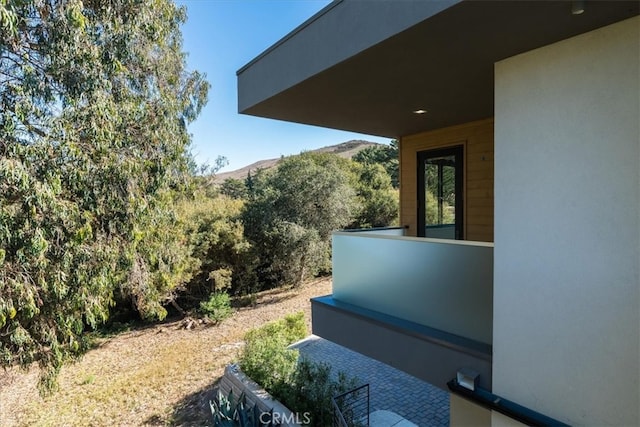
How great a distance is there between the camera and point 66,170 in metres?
4.62

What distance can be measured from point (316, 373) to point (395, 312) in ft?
9.24

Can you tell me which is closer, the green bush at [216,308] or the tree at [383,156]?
the green bush at [216,308]

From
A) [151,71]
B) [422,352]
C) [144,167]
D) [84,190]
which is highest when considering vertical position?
[151,71]

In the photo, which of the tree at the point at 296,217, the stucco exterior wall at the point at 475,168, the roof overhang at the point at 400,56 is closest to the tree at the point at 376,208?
the tree at the point at 296,217

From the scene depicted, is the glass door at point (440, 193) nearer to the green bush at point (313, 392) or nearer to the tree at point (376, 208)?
the green bush at point (313, 392)

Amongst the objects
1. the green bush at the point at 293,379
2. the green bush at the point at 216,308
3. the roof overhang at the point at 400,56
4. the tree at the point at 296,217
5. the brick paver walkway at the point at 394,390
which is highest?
the roof overhang at the point at 400,56

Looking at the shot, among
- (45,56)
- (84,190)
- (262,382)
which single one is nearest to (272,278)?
(262,382)

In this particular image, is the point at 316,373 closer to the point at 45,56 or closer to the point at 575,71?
the point at 575,71

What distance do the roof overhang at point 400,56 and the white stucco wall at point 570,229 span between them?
228 millimetres

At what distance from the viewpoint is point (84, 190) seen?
4926 millimetres

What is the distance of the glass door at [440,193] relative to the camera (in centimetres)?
532

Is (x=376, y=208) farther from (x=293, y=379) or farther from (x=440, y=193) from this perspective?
(x=293, y=379)
